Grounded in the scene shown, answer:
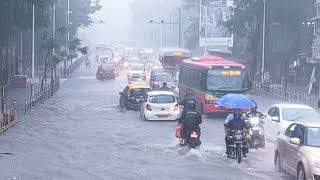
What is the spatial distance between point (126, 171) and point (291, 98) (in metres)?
31.9

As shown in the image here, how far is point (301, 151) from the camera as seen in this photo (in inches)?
606

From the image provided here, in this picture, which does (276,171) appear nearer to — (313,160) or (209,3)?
(313,160)

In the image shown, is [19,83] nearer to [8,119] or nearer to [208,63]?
[208,63]

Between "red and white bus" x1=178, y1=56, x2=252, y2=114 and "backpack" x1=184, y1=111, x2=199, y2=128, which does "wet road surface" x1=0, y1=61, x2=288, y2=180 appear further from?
"red and white bus" x1=178, y1=56, x2=252, y2=114

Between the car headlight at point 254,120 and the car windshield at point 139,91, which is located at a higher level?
the car headlight at point 254,120

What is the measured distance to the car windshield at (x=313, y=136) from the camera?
15.6 metres

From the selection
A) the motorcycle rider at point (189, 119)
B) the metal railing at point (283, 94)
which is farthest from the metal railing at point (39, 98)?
the motorcycle rider at point (189, 119)

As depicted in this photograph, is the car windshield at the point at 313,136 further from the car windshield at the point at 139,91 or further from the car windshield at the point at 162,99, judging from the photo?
the car windshield at the point at 139,91

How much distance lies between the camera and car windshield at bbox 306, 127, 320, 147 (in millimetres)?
15586

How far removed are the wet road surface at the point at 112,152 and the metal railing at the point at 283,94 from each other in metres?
12.8

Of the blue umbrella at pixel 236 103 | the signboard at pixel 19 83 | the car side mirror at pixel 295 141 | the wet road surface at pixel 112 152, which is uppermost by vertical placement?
the blue umbrella at pixel 236 103

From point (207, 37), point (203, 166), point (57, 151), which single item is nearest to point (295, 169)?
point (203, 166)

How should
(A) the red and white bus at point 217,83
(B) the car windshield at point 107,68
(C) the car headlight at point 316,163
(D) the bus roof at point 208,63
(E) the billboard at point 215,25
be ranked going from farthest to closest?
(E) the billboard at point 215,25 → (B) the car windshield at point 107,68 → (D) the bus roof at point 208,63 → (A) the red and white bus at point 217,83 → (C) the car headlight at point 316,163

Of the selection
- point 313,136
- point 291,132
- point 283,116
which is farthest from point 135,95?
point 313,136
